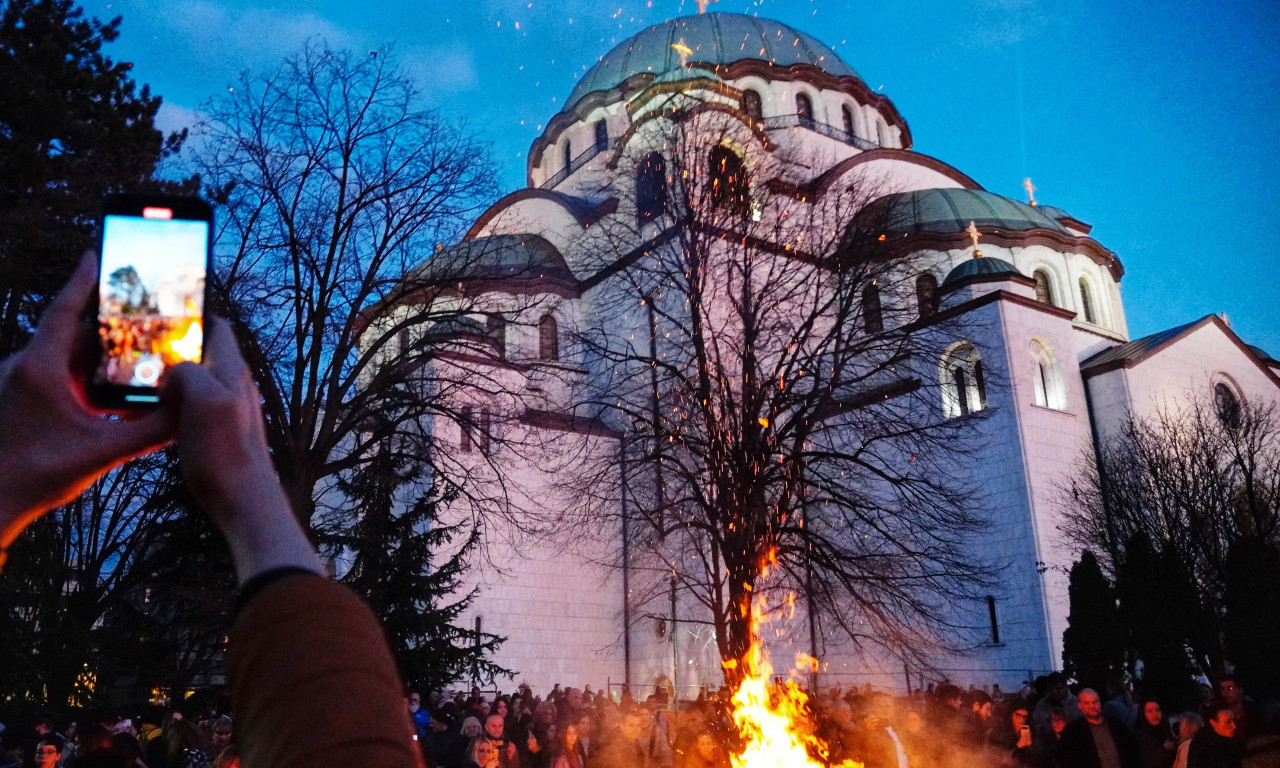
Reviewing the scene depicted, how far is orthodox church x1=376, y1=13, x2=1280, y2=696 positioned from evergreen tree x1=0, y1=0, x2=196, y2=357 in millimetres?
7976

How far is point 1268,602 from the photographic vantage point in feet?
65.7

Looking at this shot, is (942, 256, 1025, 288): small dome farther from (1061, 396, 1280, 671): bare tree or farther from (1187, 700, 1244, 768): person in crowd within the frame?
(1187, 700, 1244, 768): person in crowd

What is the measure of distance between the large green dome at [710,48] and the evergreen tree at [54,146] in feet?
84.7

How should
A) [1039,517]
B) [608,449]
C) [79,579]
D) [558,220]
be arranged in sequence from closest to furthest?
[79,579] → [1039,517] → [608,449] → [558,220]

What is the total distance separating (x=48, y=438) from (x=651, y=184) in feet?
64.7

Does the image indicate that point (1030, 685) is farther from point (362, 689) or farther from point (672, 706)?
point (362, 689)

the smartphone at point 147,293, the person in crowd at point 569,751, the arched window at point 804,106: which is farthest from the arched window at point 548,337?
the smartphone at point 147,293

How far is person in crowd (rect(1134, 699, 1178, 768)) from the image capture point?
9.07 metres

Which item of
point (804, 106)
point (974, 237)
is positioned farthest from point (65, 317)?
point (804, 106)

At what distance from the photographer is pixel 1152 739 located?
9367 mm

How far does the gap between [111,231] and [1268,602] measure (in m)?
23.0

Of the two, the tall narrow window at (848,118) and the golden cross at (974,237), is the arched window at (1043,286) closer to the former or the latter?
the golden cross at (974,237)

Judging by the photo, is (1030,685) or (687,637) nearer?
(1030,685)

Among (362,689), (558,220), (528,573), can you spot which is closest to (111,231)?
(362,689)
